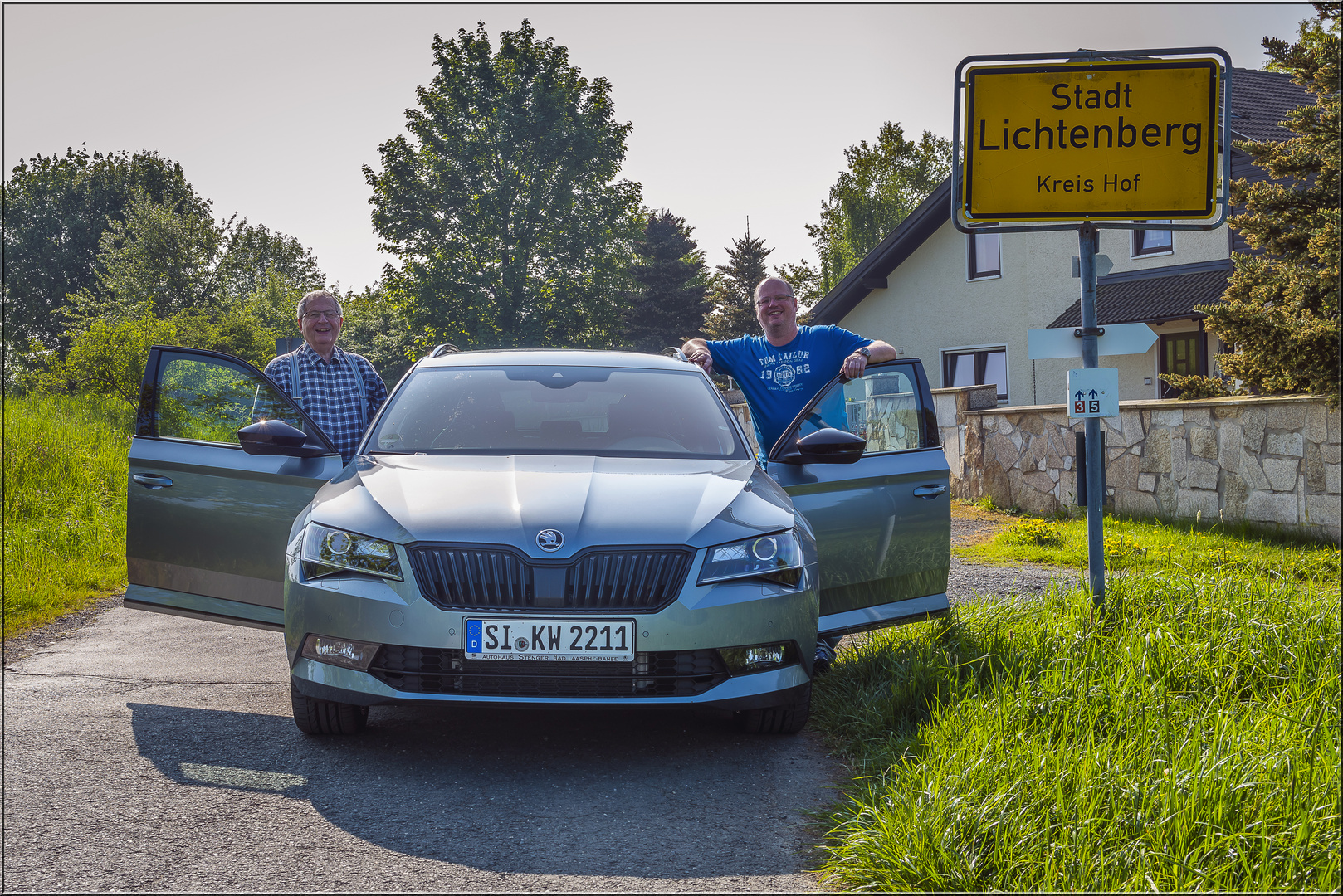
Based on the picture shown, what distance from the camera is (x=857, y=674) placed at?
4.77m

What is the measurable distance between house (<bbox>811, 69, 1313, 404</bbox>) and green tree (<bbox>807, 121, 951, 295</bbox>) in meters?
24.2

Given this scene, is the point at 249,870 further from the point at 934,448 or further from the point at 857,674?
the point at 934,448

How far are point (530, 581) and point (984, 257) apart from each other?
23860 mm

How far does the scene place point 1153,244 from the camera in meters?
22.6

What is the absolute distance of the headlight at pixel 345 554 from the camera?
3.73m

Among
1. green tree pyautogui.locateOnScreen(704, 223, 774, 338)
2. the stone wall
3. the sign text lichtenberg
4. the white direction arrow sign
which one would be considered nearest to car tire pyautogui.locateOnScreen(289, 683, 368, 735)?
the white direction arrow sign

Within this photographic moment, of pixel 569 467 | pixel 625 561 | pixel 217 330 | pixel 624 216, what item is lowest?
pixel 625 561

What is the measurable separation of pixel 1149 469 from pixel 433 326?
123 ft

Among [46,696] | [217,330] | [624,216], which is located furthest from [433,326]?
[46,696]

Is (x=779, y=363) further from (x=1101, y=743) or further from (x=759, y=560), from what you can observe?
(x=1101, y=743)

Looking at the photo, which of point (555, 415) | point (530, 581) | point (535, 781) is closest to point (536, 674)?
point (530, 581)

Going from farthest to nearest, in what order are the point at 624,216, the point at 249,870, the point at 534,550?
the point at 624,216 < the point at 534,550 < the point at 249,870

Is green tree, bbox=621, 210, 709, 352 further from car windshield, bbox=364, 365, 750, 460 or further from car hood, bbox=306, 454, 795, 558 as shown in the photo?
car hood, bbox=306, 454, 795, 558

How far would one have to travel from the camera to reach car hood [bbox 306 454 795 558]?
372cm
